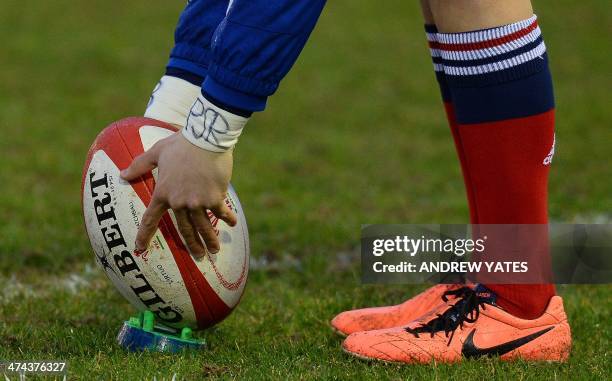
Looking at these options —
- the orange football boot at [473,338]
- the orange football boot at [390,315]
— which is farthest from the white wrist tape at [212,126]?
the orange football boot at [390,315]

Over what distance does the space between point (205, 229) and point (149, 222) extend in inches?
5.8

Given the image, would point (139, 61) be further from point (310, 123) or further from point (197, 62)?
point (197, 62)

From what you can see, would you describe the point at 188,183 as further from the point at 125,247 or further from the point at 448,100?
the point at 448,100

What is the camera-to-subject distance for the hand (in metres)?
2.31

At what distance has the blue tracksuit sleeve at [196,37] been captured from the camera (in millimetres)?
2875

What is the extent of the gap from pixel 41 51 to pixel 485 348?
7.99 metres

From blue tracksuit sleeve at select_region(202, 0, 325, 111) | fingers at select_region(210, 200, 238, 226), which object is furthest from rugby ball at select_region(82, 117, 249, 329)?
blue tracksuit sleeve at select_region(202, 0, 325, 111)

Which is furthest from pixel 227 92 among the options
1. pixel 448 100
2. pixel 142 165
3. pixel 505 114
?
pixel 448 100

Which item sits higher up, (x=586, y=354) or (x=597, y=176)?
(x=597, y=176)

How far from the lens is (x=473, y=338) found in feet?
8.98

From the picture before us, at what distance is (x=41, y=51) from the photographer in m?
9.86

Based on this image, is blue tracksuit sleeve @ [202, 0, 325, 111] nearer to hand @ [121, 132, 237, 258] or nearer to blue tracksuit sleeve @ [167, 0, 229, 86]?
hand @ [121, 132, 237, 258]

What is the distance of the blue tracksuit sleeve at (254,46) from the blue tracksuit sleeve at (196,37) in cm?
61

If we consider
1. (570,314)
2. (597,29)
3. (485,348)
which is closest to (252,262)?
(570,314)
